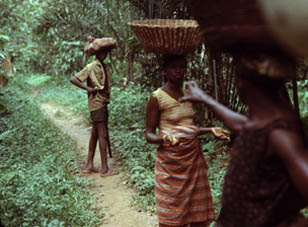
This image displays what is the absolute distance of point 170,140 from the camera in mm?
2908

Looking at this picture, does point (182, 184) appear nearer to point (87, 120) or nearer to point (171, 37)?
point (171, 37)

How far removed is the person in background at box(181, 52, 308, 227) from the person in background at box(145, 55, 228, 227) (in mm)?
1373

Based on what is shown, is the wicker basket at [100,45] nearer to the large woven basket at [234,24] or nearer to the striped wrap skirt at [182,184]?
the striped wrap skirt at [182,184]

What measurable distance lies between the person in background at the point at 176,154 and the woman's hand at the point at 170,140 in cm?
3

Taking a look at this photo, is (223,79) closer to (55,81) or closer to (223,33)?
(223,33)

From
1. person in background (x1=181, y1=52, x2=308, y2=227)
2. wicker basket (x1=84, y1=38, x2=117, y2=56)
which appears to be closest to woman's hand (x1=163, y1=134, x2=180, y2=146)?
person in background (x1=181, y1=52, x2=308, y2=227)

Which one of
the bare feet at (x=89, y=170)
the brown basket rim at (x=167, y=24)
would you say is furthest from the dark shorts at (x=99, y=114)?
the brown basket rim at (x=167, y=24)

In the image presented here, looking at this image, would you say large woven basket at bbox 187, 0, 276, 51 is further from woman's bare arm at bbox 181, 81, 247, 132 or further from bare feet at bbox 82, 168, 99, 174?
bare feet at bbox 82, 168, 99, 174

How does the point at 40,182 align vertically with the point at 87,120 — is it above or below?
above

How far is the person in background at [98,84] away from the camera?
5266 mm

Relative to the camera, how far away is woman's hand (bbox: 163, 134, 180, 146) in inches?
114

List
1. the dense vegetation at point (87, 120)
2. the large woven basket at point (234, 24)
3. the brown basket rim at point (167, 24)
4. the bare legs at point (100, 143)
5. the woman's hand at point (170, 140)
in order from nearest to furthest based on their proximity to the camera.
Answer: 1. the large woven basket at point (234, 24)
2. the woman's hand at point (170, 140)
3. the brown basket rim at point (167, 24)
4. the dense vegetation at point (87, 120)
5. the bare legs at point (100, 143)

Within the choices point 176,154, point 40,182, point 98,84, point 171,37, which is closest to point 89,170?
point 40,182

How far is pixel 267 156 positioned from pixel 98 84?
417 centimetres
